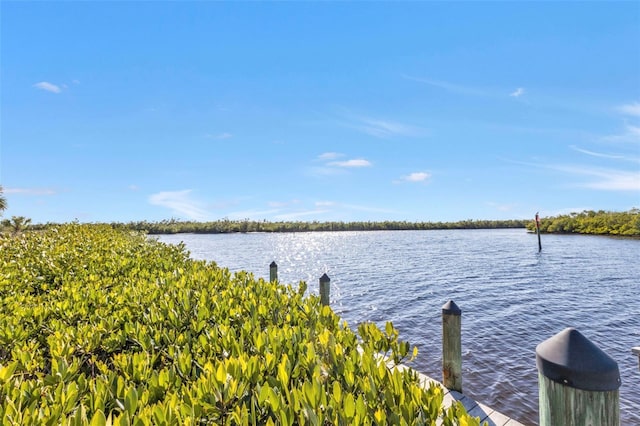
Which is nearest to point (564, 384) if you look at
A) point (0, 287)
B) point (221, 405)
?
point (221, 405)

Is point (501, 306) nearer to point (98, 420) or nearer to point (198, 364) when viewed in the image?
point (198, 364)

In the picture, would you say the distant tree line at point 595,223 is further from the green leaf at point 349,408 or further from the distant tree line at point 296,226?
the green leaf at point 349,408

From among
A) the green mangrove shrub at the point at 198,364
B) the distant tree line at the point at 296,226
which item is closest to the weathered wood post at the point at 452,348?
the green mangrove shrub at the point at 198,364

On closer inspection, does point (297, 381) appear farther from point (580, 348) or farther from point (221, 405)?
point (580, 348)

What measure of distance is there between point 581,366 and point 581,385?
87mm

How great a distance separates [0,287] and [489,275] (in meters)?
16.7

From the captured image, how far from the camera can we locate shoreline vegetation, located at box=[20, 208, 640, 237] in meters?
40.2

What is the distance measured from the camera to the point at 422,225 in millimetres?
75688

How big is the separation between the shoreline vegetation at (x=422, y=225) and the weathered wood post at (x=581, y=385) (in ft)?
104

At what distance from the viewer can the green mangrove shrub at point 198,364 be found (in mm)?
1507

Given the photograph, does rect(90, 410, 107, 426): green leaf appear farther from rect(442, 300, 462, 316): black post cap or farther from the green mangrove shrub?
rect(442, 300, 462, 316): black post cap

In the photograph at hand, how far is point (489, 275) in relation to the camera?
15.7 m

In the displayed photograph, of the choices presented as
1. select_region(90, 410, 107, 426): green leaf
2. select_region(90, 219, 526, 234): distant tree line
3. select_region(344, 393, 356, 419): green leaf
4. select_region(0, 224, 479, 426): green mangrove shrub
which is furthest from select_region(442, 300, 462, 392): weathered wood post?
select_region(90, 219, 526, 234): distant tree line

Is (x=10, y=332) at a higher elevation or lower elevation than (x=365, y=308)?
higher
